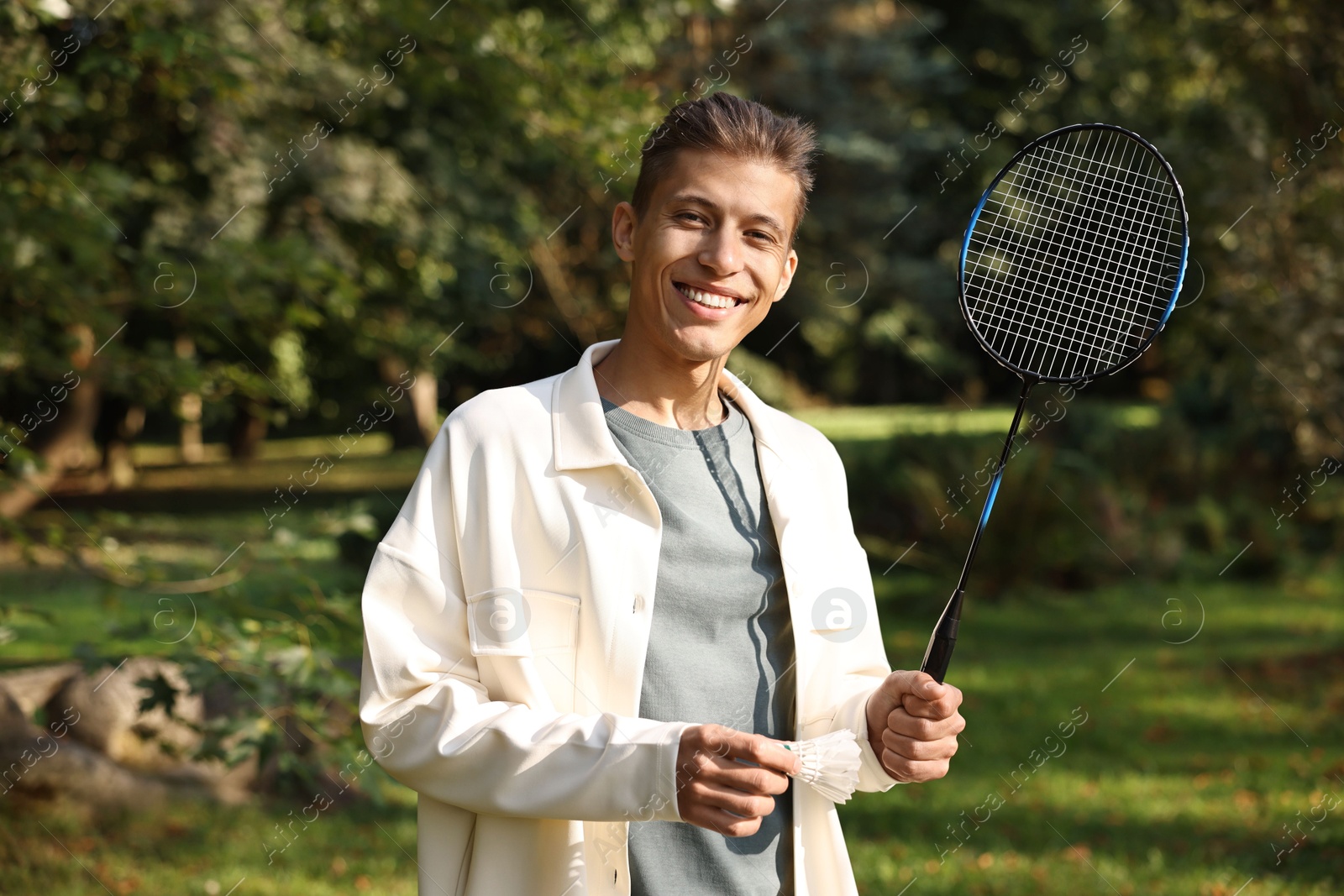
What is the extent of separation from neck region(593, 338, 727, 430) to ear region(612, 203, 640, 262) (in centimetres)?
16

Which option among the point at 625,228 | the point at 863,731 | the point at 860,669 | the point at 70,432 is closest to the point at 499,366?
the point at 70,432

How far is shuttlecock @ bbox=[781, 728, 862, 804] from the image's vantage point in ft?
5.93

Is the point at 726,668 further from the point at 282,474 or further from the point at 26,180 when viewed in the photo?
the point at 282,474

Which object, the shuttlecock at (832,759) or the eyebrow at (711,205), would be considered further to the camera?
the eyebrow at (711,205)

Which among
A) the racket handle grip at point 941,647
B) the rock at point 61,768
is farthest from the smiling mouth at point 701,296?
the rock at point 61,768

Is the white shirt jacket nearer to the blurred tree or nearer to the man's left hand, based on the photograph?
the man's left hand

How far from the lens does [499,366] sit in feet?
61.5

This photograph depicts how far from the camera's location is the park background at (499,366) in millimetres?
4328

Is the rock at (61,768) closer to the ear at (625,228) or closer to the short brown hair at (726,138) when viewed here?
the ear at (625,228)

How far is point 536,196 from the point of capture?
15.8 meters

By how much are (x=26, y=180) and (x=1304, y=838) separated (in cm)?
596

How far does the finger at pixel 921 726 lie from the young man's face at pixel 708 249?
26.1 inches

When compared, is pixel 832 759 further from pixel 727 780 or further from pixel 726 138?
pixel 726 138

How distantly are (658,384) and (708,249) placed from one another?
0.85 feet
